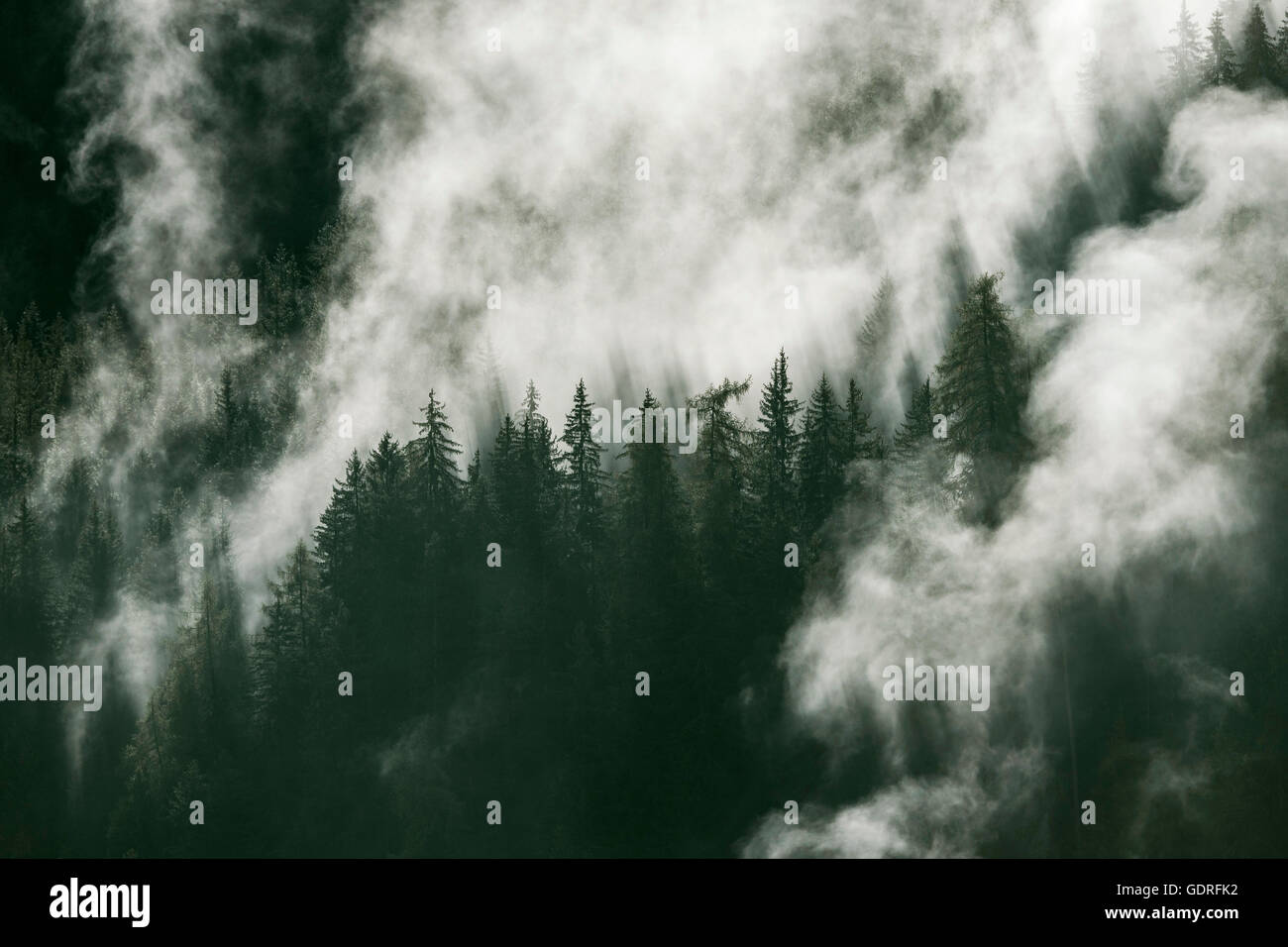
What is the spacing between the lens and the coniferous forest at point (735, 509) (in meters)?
54.3

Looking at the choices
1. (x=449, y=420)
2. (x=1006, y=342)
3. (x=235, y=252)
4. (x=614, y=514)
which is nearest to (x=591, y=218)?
(x=449, y=420)

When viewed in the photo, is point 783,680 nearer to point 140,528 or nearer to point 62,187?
point 140,528

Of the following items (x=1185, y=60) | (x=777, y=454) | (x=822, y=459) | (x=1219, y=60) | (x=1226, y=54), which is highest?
(x=1185, y=60)

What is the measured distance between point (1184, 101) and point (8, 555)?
222ft

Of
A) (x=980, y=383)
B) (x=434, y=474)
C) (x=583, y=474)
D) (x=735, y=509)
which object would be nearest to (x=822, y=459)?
(x=735, y=509)

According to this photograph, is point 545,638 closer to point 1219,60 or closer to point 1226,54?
point 1219,60

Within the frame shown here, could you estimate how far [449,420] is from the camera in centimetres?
8581

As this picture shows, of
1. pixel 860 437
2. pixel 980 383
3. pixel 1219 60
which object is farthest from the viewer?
pixel 1219 60

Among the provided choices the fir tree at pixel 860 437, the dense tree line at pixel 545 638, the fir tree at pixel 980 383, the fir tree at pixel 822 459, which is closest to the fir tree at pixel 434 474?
the dense tree line at pixel 545 638

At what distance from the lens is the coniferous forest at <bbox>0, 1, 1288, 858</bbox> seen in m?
54.3

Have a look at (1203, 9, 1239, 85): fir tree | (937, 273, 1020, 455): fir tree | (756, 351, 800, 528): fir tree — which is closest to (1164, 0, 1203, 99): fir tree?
(1203, 9, 1239, 85): fir tree

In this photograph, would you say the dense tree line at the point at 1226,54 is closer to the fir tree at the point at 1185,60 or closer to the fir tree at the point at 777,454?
the fir tree at the point at 1185,60

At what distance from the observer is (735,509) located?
203 ft

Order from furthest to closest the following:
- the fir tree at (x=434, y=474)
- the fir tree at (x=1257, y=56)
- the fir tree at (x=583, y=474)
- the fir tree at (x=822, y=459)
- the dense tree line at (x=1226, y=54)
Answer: the dense tree line at (x=1226, y=54) < the fir tree at (x=1257, y=56) < the fir tree at (x=434, y=474) < the fir tree at (x=583, y=474) < the fir tree at (x=822, y=459)
